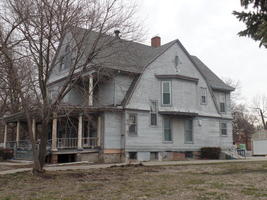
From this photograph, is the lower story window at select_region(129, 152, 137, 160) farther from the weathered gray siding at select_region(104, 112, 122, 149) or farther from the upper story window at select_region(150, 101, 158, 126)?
the upper story window at select_region(150, 101, 158, 126)

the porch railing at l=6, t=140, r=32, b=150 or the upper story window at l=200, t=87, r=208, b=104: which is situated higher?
the upper story window at l=200, t=87, r=208, b=104

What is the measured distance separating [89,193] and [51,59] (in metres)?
6.64

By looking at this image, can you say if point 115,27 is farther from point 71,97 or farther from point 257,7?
point 71,97

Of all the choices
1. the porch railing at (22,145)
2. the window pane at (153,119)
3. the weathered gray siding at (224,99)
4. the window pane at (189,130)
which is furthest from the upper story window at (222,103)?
the porch railing at (22,145)

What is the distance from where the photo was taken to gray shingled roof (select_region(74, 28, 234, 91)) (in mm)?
13352

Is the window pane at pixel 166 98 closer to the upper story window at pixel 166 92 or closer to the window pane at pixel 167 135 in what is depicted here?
the upper story window at pixel 166 92

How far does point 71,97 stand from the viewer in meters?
25.2

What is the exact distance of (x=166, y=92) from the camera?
80.4 ft

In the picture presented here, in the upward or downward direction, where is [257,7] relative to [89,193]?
upward

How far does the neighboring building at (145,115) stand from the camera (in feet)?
71.1

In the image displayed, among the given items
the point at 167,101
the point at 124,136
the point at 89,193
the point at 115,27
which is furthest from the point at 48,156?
the point at 89,193

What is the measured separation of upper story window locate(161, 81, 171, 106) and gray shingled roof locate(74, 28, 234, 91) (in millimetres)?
2177

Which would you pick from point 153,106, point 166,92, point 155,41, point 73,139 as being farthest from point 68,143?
point 155,41

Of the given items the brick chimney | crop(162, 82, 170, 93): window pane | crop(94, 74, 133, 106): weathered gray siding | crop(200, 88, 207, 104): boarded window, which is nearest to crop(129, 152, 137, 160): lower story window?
crop(94, 74, 133, 106): weathered gray siding
